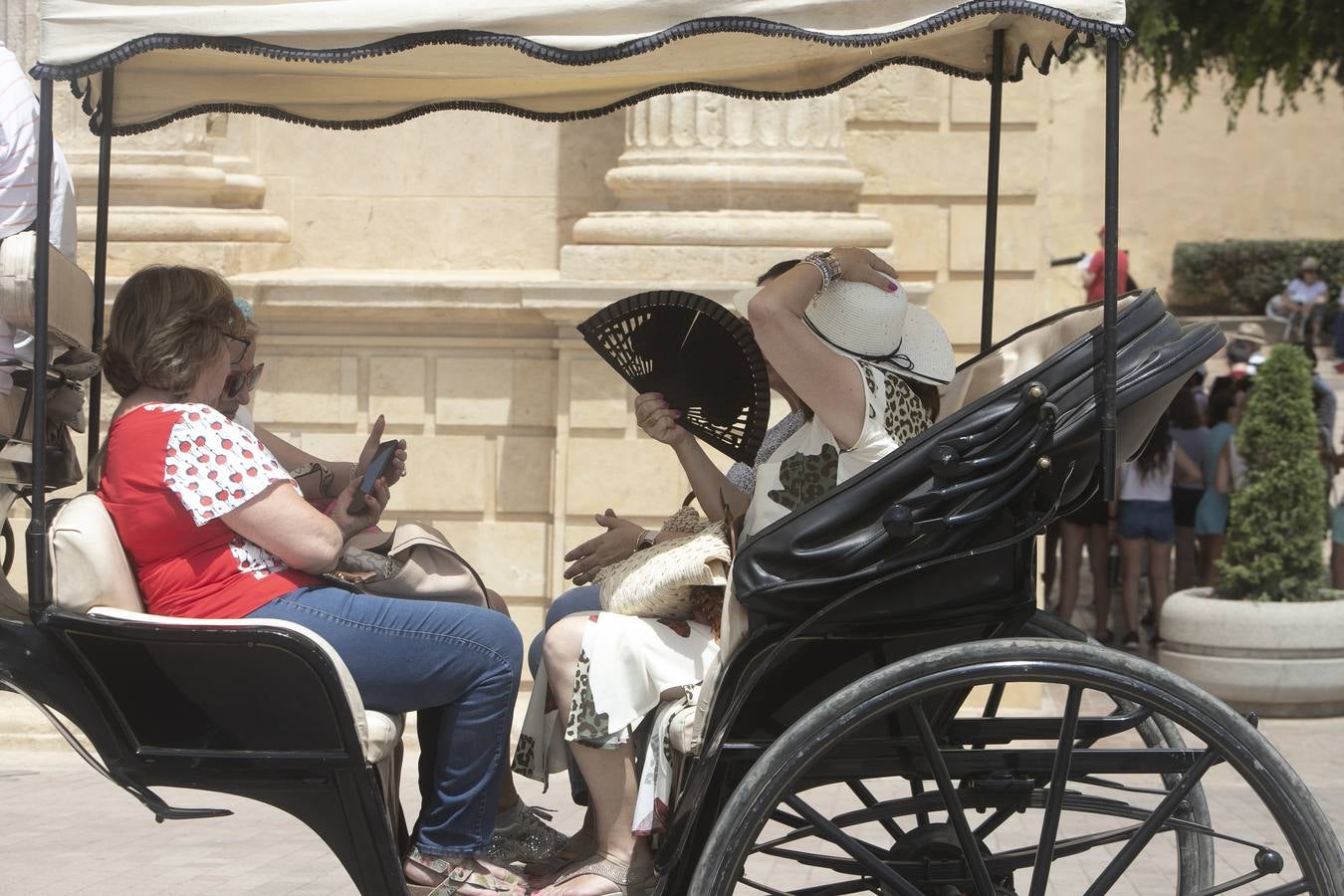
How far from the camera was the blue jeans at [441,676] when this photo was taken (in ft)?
10.6

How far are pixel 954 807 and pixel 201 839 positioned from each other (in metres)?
3.38

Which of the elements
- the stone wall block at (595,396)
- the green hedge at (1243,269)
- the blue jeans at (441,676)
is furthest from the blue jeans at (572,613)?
the green hedge at (1243,269)

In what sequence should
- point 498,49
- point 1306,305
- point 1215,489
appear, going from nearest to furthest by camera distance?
point 498,49, point 1215,489, point 1306,305

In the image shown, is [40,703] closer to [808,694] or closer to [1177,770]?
[808,694]

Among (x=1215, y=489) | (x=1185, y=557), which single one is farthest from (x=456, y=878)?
(x=1185, y=557)

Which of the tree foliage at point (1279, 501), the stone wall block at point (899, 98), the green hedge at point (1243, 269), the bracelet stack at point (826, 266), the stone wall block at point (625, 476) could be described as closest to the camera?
the bracelet stack at point (826, 266)

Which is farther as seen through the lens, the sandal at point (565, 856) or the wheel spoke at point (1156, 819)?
the sandal at point (565, 856)

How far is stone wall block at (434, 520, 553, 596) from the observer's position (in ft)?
24.7

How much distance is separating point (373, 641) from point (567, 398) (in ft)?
13.5

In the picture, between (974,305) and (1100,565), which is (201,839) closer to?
(974,305)

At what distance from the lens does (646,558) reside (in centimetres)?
343

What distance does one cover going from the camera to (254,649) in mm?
3021

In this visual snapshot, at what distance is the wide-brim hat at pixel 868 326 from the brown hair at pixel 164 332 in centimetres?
114

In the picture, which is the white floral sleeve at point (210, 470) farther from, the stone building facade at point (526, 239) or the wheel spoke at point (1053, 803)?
the stone building facade at point (526, 239)
